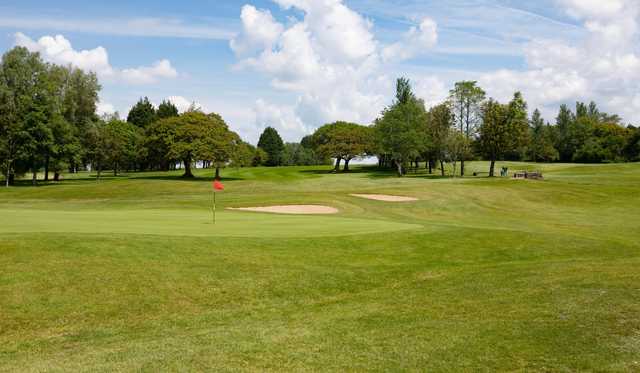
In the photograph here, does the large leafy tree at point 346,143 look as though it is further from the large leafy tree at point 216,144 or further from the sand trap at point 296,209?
the sand trap at point 296,209

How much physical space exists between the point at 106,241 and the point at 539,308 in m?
13.6

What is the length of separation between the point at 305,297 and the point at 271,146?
157 metres

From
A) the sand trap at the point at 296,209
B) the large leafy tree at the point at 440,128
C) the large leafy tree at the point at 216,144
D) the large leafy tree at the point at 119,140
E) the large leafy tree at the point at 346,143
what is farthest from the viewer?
the large leafy tree at the point at 346,143

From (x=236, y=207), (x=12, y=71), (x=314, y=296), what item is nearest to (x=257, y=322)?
(x=314, y=296)

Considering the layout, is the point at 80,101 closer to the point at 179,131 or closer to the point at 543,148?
the point at 179,131

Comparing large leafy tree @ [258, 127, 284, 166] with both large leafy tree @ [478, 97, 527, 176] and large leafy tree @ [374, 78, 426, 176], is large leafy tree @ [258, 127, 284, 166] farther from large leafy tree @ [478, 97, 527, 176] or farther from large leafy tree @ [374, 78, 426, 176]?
large leafy tree @ [478, 97, 527, 176]

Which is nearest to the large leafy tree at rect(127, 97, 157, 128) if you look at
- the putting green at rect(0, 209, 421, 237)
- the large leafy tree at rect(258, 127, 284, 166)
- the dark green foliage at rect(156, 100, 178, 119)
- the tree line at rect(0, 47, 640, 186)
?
the dark green foliage at rect(156, 100, 178, 119)

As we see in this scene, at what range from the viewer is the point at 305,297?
49.2 feet

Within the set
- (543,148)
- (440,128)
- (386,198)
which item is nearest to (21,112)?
(386,198)

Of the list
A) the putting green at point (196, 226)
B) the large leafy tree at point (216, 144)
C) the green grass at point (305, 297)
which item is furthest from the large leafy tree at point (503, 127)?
the putting green at point (196, 226)

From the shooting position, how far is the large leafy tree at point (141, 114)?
13600 centimetres

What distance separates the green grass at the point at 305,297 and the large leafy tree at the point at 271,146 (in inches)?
5645

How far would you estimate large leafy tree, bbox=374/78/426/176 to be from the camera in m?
90.2

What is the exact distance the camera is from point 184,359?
9297mm
